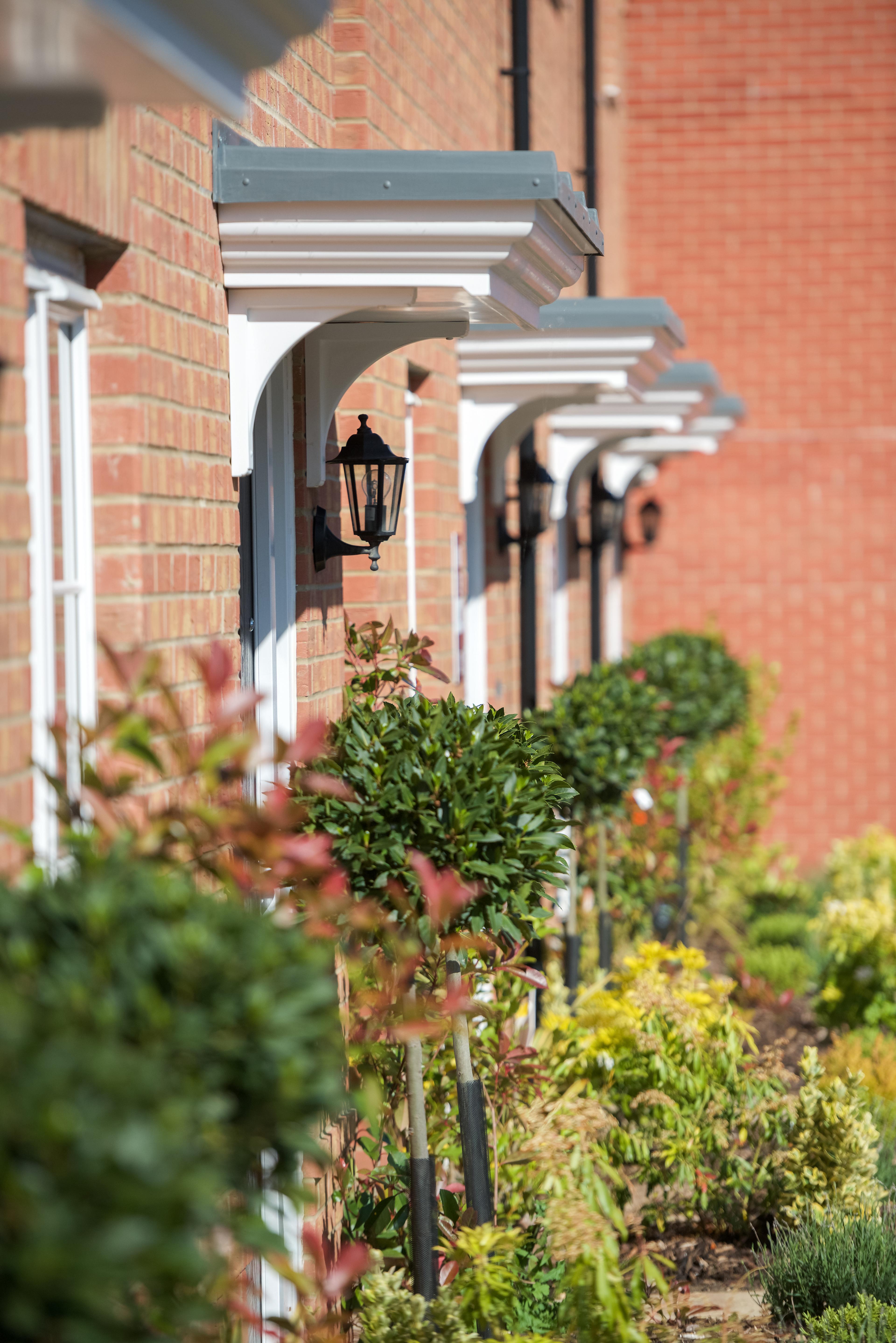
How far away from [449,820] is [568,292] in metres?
6.29

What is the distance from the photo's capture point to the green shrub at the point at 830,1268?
381 cm

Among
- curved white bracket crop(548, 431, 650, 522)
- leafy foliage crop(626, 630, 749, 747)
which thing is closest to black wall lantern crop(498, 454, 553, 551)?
curved white bracket crop(548, 431, 650, 522)

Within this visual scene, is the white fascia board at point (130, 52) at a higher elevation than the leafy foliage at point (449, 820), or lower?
higher

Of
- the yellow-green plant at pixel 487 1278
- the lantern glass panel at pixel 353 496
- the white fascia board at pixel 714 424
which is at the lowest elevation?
the yellow-green plant at pixel 487 1278

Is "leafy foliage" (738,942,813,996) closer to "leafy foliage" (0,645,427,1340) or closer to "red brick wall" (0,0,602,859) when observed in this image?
"red brick wall" (0,0,602,859)

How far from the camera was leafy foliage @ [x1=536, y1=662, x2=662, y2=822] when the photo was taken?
582cm

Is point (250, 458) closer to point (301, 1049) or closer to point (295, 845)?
point (295, 845)

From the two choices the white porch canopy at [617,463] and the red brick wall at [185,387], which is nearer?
the red brick wall at [185,387]

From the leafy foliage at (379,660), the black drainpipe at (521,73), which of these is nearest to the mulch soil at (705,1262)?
the leafy foliage at (379,660)

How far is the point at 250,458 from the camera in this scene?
10.8 feet

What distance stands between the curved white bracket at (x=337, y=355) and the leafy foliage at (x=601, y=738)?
2.30 m

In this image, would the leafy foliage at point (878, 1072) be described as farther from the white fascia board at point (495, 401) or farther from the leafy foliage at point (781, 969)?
the white fascia board at point (495, 401)

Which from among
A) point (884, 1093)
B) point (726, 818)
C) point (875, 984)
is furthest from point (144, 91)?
point (726, 818)

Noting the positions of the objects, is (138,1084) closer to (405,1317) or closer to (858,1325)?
(405,1317)
